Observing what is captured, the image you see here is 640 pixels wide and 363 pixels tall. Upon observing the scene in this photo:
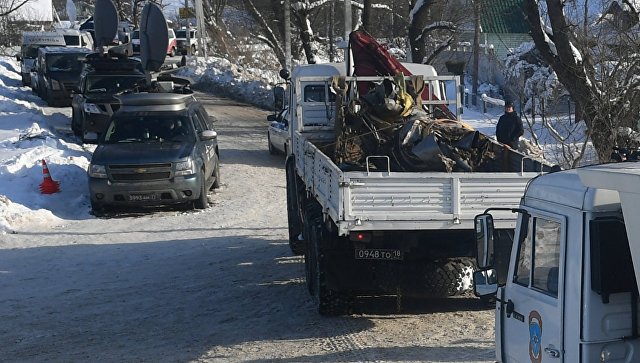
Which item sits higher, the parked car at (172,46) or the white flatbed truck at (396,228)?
the parked car at (172,46)

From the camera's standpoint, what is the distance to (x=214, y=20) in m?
52.8

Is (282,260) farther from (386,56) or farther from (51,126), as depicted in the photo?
(51,126)

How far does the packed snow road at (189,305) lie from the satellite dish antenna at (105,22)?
1055cm

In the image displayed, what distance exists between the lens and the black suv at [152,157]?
47.7ft

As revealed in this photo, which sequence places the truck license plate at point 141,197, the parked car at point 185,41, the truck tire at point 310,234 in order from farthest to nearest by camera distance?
the parked car at point 185,41, the truck license plate at point 141,197, the truck tire at point 310,234

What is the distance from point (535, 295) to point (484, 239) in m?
0.49

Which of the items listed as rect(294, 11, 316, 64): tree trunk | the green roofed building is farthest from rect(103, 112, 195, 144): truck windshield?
the green roofed building

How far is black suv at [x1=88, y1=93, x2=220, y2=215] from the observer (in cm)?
1454

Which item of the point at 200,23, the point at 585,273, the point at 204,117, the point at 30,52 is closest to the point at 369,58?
the point at 204,117

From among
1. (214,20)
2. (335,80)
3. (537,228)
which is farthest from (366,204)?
(214,20)

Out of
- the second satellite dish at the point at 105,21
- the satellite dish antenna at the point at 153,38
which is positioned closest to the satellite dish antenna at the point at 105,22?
the second satellite dish at the point at 105,21

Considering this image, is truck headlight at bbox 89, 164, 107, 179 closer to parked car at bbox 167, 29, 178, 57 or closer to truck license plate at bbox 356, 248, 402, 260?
truck license plate at bbox 356, 248, 402, 260

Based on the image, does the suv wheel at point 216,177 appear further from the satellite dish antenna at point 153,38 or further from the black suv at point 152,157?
the satellite dish antenna at point 153,38

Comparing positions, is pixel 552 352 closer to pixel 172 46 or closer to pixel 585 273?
pixel 585 273
